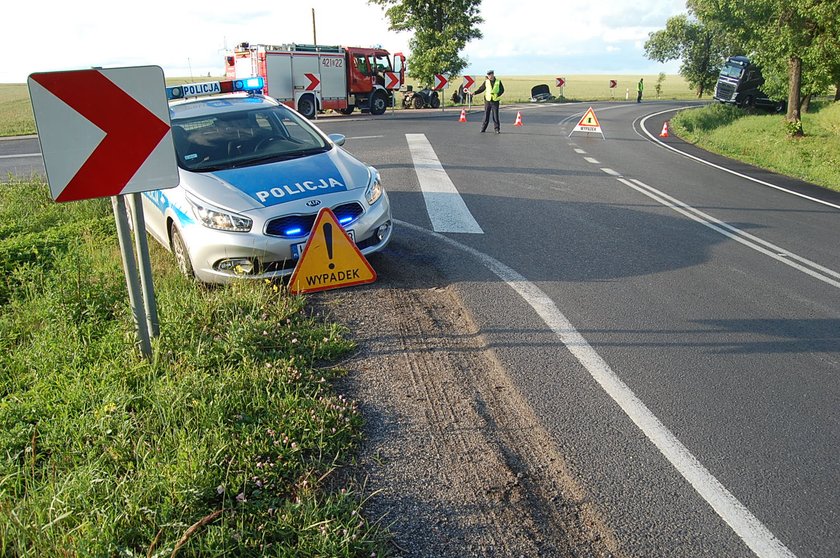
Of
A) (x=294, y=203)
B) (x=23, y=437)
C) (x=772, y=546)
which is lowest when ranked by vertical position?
(x=772, y=546)

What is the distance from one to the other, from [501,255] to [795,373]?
308 cm

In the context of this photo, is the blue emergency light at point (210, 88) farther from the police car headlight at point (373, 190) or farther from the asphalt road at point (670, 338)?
the asphalt road at point (670, 338)

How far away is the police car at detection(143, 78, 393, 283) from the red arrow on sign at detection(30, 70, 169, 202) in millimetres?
1666

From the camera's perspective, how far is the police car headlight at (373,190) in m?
6.08

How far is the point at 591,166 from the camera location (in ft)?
44.7

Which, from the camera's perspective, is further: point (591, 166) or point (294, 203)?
point (591, 166)

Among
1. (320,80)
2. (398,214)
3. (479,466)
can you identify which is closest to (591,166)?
(398,214)

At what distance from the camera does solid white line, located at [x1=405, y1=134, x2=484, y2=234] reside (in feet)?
26.3

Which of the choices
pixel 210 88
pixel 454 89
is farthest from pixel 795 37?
pixel 454 89

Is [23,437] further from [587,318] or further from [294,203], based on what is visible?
[587,318]

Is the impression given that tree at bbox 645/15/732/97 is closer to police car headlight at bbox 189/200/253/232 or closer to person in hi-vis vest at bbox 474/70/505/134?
person in hi-vis vest at bbox 474/70/505/134

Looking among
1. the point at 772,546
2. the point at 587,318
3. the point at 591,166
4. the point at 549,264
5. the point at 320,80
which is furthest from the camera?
the point at 320,80

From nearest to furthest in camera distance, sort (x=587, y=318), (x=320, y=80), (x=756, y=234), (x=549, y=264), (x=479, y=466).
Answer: (x=479, y=466) → (x=587, y=318) → (x=549, y=264) → (x=756, y=234) → (x=320, y=80)

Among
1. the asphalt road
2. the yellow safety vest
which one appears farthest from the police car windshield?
the yellow safety vest
